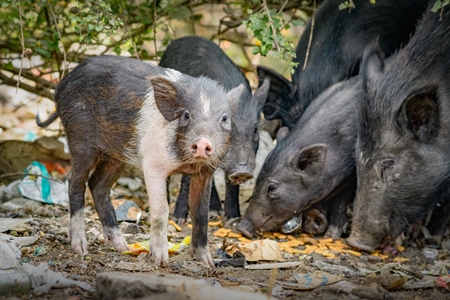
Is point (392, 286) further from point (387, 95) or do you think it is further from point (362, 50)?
point (362, 50)

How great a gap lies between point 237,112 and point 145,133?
1654 mm

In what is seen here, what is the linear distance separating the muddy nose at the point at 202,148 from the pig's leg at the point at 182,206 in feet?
6.92

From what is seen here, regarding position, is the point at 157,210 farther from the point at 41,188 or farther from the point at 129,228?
the point at 41,188

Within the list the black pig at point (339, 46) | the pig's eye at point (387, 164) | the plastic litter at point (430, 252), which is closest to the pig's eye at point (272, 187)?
the pig's eye at point (387, 164)

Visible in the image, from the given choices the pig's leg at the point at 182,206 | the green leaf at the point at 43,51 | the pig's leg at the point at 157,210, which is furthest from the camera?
the green leaf at the point at 43,51

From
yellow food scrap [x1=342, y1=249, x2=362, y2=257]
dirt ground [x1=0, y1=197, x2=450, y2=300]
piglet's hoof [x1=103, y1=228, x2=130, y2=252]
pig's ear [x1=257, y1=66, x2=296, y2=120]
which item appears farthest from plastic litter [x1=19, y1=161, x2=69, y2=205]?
yellow food scrap [x1=342, y1=249, x2=362, y2=257]

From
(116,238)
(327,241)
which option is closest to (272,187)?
(327,241)

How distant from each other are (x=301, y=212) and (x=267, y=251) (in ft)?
3.98

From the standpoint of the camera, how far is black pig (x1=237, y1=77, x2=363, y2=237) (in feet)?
21.2

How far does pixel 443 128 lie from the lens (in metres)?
6.12

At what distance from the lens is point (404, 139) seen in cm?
617

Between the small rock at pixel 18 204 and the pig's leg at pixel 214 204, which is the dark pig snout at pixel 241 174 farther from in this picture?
the small rock at pixel 18 204

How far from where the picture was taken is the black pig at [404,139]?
20.1 feet

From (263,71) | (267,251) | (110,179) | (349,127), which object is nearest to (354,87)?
(349,127)
